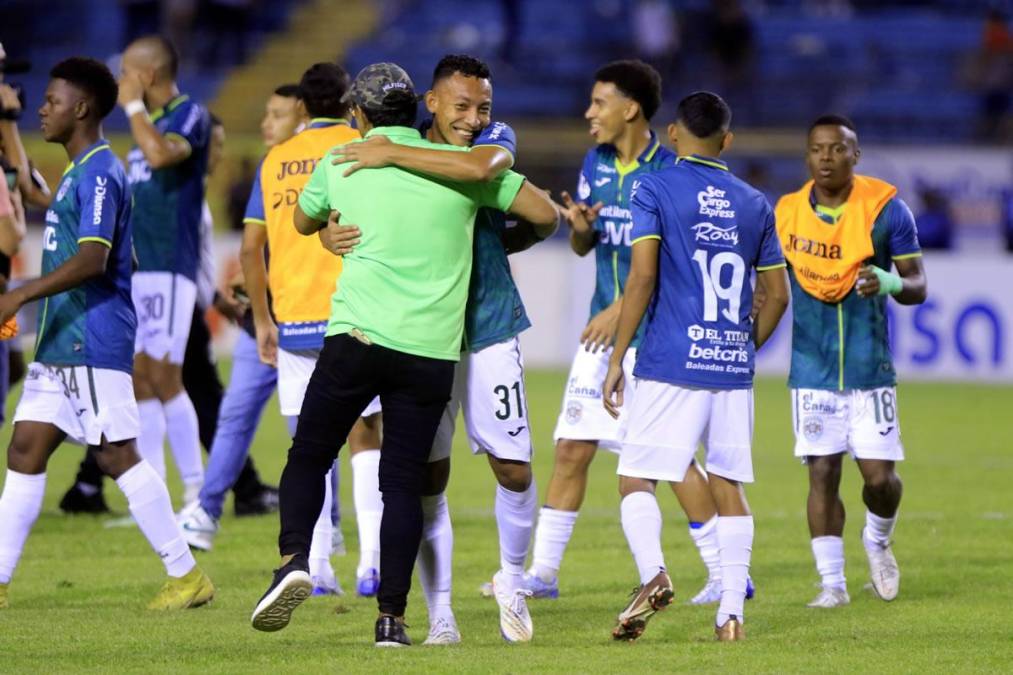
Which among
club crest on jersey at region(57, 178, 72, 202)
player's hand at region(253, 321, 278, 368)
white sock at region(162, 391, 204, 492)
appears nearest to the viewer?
club crest on jersey at region(57, 178, 72, 202)

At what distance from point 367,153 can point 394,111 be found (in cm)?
25

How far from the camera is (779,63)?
26.7 metres

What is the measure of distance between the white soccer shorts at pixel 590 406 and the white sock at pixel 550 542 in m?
0.37

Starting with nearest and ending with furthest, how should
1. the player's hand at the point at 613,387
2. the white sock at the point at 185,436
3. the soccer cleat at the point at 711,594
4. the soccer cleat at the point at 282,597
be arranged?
the soccer cleat at the point at 282,597, the player's hand at the point at 613,387, the soccer cleat at the point at 711,594, the white sock at the point at 185,436

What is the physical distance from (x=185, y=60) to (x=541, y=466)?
1532cm

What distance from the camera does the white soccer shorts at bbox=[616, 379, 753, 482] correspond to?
6.67m

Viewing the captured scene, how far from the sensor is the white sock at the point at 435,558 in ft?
21.7

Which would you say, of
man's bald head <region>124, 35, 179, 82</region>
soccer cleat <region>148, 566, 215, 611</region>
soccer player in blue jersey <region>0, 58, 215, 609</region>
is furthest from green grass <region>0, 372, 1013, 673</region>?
man's bald head <region>124, 35, 179, 82</region>

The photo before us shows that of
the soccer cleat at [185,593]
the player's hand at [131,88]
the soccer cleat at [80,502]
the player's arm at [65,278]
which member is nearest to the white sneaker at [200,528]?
the soccer cleat at [80,502]

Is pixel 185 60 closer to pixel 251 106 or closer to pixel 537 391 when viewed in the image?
pixel 251 106

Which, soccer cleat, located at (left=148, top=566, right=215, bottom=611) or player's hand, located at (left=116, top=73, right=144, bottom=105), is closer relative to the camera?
soccer cleat, located at (left=148, top=566, right=215, bottom=611)

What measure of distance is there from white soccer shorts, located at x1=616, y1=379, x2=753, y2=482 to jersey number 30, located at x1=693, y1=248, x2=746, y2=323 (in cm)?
31

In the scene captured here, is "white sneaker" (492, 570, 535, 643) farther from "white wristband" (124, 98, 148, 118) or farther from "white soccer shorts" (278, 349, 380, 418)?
"white wristband" (124, 98, 148, 118)

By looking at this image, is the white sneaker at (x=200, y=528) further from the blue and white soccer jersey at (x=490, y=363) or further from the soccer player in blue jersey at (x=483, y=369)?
the blue and white soccer jersey at (x=490, y=363)
